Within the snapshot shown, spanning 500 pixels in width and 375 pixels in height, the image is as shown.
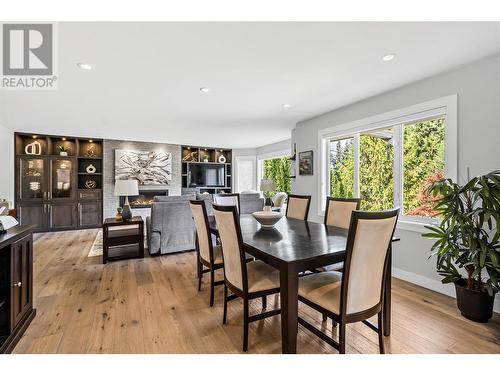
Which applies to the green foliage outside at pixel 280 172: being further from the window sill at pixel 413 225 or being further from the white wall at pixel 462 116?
the window sill at pixel 413 225

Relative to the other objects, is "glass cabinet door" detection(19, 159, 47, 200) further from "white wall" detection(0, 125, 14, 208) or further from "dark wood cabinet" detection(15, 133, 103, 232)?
"white wall" detection(0, 125, 14, 208)

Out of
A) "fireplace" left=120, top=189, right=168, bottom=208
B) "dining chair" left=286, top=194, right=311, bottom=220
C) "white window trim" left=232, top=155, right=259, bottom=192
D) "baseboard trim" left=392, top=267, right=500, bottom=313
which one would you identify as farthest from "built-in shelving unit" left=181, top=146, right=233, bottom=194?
"baseboard trim" left=392, top=267, right=500, bottom=313

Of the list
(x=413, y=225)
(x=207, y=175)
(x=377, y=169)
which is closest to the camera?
(x=413, y=225)

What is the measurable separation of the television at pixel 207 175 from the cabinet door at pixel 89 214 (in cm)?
261

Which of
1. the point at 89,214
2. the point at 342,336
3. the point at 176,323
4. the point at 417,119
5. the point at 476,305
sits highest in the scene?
the point at 417,119

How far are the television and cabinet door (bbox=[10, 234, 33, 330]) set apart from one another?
5704mm

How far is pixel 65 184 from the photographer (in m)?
5.92

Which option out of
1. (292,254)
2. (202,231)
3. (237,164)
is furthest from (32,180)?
(292,254)

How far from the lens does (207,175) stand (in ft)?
26.1

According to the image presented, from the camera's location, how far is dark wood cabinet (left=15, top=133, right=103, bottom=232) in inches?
217

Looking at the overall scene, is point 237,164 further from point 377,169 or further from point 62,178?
point 377,169

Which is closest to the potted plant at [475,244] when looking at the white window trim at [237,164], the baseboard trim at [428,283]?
the baseboard trim at [428,283]

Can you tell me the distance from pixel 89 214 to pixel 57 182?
1.04m
